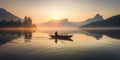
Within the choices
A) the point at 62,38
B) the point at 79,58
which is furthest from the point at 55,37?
the point at 79,58

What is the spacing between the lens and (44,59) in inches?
1453

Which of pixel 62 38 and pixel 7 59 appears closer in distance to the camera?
pixel 7 59

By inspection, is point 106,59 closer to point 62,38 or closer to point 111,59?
point 111,59

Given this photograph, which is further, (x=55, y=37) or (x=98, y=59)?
(x=55, y=37)

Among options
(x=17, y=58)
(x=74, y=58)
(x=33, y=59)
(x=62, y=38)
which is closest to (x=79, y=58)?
(x=74, y=58)

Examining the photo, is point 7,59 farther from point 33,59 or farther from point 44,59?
point 44,59

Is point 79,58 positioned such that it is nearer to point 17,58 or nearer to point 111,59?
point 111,59

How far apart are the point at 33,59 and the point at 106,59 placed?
16.3m

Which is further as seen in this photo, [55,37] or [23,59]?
[55,37]

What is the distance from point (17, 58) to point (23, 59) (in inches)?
73.0

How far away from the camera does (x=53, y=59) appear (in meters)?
37.0

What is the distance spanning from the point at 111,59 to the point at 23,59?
19.6 m

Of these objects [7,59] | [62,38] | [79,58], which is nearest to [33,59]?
[7,59]

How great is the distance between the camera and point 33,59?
36.7 m
